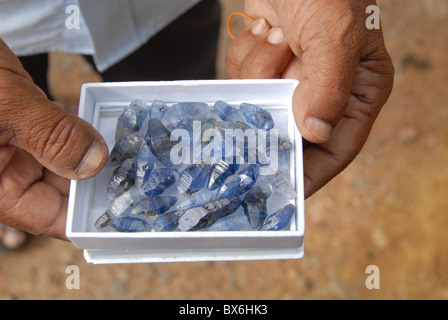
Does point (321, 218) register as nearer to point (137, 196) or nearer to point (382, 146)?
point (382, 146)

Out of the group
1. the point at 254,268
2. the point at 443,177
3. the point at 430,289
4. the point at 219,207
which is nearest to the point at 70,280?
the point at 254,268

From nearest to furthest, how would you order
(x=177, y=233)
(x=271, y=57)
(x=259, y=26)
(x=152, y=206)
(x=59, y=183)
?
(x=177, y=233) → (x=152, y=206) → (x=59, y=183) → (x=271, y=57) → (x=259, y=26)

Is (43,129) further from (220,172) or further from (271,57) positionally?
(271,57)

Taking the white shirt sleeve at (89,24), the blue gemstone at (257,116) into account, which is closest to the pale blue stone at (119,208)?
the blue gemstone at (257,116)

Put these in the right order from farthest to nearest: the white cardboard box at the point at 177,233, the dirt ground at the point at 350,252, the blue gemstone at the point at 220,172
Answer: the dirt ground at the point at 350,252 < the blue gemstone at the point at 220,172 < the white cardboard box at the point at 177,233

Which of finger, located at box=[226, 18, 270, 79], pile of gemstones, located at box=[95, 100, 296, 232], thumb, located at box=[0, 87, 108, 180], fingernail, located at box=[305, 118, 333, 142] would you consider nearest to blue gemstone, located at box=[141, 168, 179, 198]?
pile of gemstones, located at box=[95, 100, 296, 232]

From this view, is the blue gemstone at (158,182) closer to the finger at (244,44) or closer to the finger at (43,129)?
the finger at (43,129)

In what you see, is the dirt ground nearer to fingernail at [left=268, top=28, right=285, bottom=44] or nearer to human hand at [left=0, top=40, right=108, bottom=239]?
fingernail at [left=268, top=28, right=285, bottom=44]

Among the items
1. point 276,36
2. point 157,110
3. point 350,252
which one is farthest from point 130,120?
point 350,252
